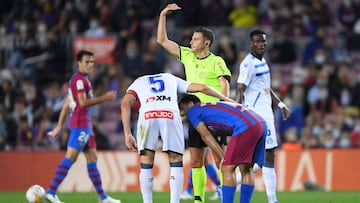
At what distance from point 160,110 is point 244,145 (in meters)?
1.19

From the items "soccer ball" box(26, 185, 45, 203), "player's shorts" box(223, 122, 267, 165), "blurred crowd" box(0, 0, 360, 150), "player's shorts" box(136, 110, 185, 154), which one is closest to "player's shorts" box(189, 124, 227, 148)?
"player's shorts" box(136, 110, 185, 154)

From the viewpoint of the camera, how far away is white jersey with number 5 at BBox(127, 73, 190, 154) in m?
13.3

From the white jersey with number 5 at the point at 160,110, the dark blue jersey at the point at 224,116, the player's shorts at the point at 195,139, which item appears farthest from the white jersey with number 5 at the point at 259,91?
the dark blue jersey at the point at 224,116

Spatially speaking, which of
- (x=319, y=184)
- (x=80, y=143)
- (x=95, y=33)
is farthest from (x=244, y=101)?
(x=95, y=33)

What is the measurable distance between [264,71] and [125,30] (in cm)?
1232

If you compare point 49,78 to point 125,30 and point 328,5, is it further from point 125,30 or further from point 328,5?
point 328,5

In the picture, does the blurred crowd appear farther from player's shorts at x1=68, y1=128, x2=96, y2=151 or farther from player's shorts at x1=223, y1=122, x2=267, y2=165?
player's shorts at x1=223, y1=122, x2=267, y2=165

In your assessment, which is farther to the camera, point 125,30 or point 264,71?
point 125,30

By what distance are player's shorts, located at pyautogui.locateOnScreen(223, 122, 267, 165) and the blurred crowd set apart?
32.5ft

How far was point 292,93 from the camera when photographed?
25016 millimetres

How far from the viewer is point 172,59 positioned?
27.3 metres

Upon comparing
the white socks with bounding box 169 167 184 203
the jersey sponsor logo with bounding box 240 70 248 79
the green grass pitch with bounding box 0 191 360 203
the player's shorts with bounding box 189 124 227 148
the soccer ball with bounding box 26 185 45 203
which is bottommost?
the green grass pitch with bounding box 0 191 360 203

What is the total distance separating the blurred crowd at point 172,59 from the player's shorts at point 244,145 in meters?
9.91

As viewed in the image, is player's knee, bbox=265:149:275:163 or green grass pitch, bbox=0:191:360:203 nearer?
player's knee, bbox=265:149:275:163
